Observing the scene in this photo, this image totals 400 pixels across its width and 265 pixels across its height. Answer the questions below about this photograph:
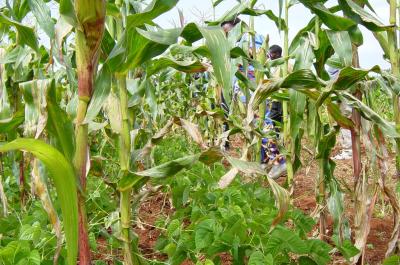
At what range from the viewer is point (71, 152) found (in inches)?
48.1

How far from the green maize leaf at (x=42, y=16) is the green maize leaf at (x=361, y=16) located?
1100mm

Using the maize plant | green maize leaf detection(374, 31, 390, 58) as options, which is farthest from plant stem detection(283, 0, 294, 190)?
green maize leaf detection(374, 31, 390, 58)

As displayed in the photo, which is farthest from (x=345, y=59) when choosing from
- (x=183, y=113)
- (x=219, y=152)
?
(x=183, y=113)

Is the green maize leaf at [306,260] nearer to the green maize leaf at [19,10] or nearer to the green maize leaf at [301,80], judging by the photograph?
the green maize leaf at [301,80]

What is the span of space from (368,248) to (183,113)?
18.2ft

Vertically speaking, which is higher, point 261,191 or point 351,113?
point 351,113

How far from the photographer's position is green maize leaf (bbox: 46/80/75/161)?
47.9 inches

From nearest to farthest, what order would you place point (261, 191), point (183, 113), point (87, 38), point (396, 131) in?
point (87, 38) < point (396, 131) < point (261, 191) < point (183, 113)

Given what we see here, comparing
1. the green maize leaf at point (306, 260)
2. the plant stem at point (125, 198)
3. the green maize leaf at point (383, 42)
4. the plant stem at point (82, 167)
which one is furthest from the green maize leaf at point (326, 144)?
the plant stem at point (82, 167)

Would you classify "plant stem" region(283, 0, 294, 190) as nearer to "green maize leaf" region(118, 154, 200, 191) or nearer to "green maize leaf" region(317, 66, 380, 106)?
"green maize leaf" region(317, 66, 380, 106)

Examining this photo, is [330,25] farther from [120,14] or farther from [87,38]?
[87,38]

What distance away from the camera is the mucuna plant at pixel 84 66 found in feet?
3.64


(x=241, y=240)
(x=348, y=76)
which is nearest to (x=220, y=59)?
(x=348, y=76)

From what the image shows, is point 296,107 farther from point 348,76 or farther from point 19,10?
point 19,10
